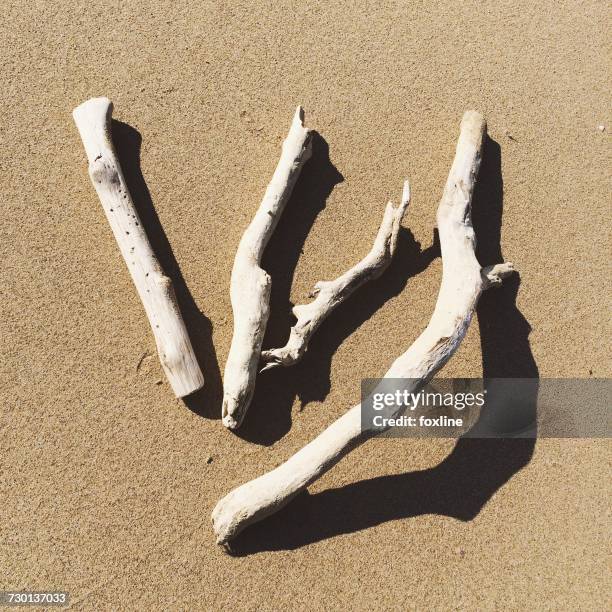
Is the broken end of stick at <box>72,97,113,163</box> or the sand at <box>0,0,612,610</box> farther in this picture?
the broken end of stick at <box>72,97,113,163</box>

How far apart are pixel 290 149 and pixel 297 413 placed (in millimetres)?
1052

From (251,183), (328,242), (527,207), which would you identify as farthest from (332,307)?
(527,207)

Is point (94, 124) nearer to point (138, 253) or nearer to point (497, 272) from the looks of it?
point (138, 253)

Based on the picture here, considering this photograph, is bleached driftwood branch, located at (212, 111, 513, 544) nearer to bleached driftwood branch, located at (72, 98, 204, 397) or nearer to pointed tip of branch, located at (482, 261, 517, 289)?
pointed tip of branch, located at (482, 261, 517, 289)

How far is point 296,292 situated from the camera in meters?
2.25

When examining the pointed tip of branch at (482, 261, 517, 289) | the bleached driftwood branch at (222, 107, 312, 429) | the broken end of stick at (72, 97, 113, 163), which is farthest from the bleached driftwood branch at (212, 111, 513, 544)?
the broken end of stick at (72, 97, 113, 163)

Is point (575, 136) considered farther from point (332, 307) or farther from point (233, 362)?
point (233, 362)

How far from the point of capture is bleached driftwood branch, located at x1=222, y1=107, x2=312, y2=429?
2014 millimetres

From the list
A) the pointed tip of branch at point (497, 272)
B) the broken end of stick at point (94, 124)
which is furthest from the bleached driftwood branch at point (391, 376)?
the broken end of stick at point (94, 124)

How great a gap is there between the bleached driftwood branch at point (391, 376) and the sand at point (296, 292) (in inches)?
4.9

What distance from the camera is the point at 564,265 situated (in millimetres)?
2402

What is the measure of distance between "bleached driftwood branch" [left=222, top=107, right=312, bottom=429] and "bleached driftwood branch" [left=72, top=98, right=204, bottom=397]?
0.51ft

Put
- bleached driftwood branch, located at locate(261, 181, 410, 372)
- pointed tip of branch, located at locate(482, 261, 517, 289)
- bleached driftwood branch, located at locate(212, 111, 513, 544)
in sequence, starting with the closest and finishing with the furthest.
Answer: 1. bleached driftwood branch, located at locate(212, 111, 513, 544)
2. bleached driftwood branch, located at locate(261, 181, 410, 372)
3. pointed tip of branch, located at locate(482, 261, 517, 289)

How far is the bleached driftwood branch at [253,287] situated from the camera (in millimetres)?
2014
